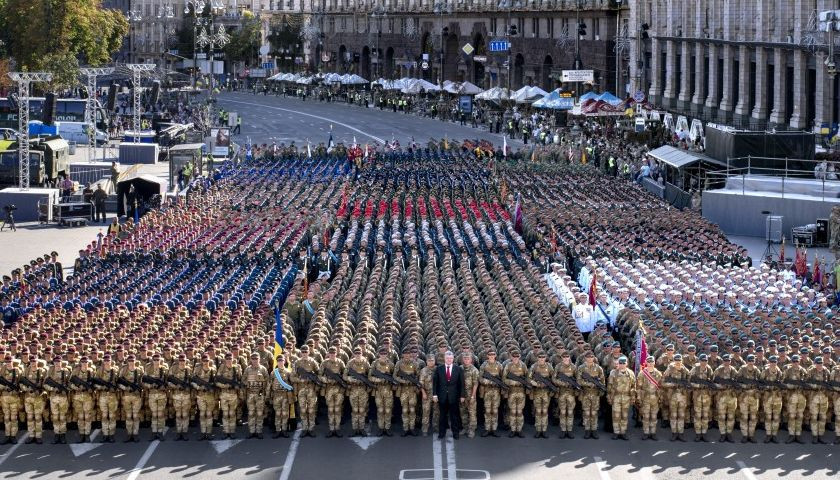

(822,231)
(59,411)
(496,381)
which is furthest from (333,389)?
(822,231)

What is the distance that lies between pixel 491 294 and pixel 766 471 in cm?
790

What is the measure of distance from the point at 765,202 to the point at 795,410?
21052 mm

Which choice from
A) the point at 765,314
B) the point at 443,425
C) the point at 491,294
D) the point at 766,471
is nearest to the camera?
the point at 766,471

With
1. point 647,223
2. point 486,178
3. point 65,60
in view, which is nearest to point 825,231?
point 647,223

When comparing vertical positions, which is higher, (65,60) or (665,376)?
(65,60)

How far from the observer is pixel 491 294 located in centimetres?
2731

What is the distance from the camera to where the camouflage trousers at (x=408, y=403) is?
21750mm

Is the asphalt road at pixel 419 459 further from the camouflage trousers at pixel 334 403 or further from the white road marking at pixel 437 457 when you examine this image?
the camouflage trousers at pixel 334 403

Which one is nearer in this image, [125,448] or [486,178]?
[125,448]

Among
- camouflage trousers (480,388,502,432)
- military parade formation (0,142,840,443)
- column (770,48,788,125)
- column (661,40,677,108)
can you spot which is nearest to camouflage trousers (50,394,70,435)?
military parade formation (0,142,840,443)

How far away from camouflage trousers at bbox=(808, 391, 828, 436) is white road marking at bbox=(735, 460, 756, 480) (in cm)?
143

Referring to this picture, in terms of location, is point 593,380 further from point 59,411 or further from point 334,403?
point 59,411

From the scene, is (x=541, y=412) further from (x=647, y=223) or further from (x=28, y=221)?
(x=28, y=221)

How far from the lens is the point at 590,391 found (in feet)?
70.9
